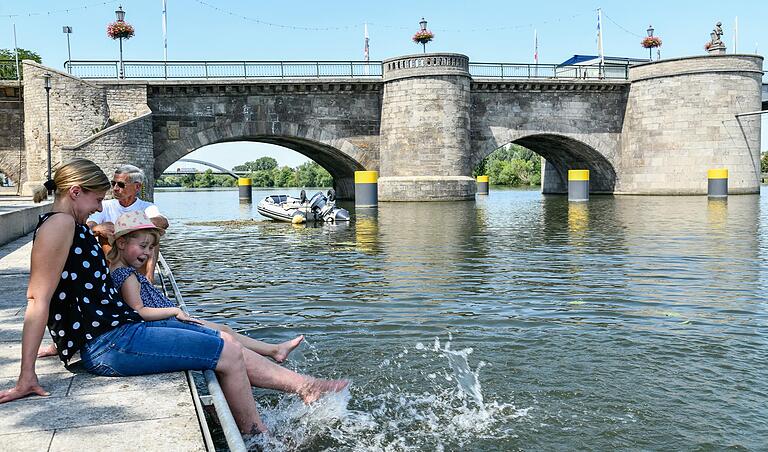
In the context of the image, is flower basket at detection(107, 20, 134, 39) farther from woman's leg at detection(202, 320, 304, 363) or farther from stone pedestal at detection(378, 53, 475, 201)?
woman's leg at detection(202, 320, 304, 363)

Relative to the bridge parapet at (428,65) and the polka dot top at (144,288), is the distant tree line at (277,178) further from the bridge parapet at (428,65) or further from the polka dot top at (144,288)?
the polka dot top at (144,288)

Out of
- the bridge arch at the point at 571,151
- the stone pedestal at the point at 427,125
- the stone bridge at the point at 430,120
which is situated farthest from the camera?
the bridge arch at the point at 571,151

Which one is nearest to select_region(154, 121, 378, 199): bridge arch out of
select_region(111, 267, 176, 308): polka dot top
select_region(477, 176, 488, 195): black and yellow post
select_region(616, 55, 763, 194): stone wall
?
select_region(477, 176, 488, 195): black and yellow post

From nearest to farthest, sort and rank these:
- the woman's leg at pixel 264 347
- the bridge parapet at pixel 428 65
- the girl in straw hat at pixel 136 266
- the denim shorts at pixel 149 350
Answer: the denim shorts at pixel 149 350, the girl in straw hat at pixel 136 266, the woman's leg at pixel 264 347, the bridge parapet at pixel 428 65

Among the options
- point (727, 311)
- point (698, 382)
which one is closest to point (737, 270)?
point (727, 311)

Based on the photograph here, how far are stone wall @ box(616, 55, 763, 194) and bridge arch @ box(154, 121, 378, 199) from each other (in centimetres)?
1484

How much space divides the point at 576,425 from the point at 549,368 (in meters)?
1.19

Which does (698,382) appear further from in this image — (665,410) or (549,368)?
(549,368)

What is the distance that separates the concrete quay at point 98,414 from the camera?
295 centimetres

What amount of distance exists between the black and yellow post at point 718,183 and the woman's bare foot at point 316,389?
1283 inches

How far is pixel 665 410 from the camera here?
179 inches

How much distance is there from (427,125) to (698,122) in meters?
14.3

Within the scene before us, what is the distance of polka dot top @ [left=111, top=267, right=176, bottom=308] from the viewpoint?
414cm

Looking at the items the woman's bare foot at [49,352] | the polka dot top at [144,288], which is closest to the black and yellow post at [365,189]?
the polka dot top at [144,288]
